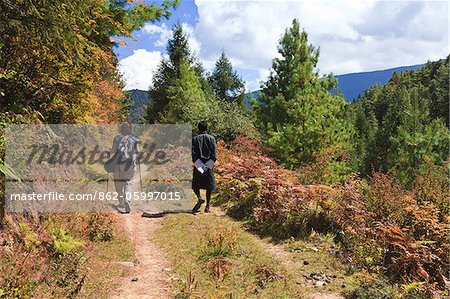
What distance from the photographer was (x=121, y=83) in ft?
124

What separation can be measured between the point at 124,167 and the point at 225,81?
4455 cm

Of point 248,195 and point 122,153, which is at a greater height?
point 122,153

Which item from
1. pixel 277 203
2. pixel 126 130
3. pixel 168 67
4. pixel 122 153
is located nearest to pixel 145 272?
pixel 277 203

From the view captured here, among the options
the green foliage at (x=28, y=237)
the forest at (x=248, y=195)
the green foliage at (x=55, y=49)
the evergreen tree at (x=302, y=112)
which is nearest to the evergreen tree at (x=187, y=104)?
the evergreen tree at (x=302, y=112)

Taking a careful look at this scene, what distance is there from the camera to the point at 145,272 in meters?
5.82

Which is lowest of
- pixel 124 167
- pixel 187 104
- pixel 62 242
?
pixel 62 242

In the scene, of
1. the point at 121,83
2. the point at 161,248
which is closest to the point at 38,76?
the point at 161,248

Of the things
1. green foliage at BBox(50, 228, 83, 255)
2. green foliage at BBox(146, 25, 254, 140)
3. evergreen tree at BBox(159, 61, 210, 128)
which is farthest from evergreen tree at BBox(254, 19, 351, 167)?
green foliage at BBox(50, 228, 83, 255)

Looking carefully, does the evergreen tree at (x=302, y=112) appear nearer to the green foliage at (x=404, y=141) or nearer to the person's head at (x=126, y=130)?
the green foliage at (x=404, y=141)

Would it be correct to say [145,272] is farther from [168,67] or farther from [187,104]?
[168,67]

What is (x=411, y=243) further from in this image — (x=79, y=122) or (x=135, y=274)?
(x=79, y=122)

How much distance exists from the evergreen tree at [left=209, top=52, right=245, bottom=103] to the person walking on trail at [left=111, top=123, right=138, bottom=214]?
43.5 metres

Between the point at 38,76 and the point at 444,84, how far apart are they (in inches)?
3938

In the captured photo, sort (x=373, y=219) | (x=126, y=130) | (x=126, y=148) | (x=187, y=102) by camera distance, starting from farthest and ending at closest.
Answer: (x=187, y=102) → (x=126, y=130) → (x=126, y=148) → (x=373, y=219)
